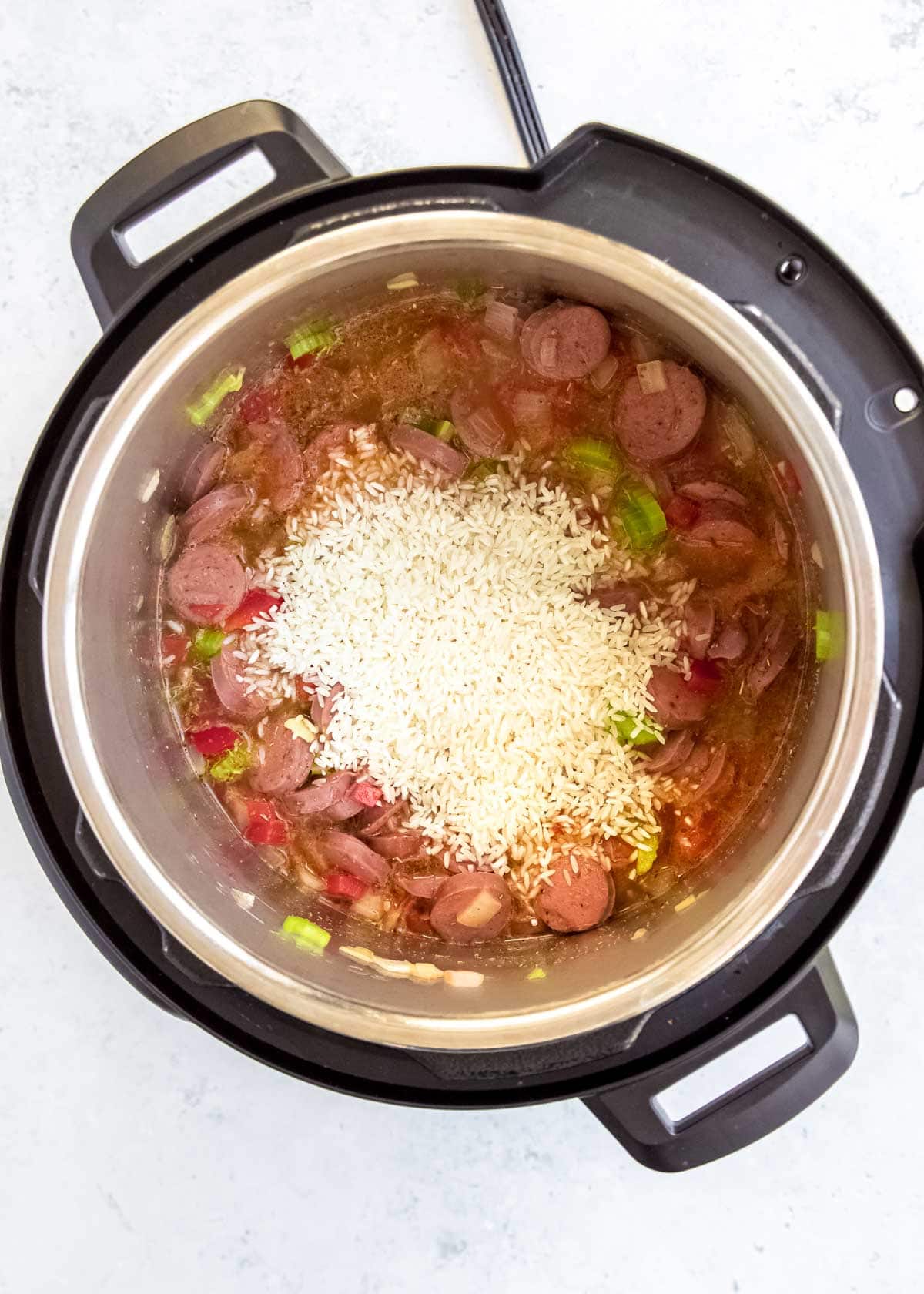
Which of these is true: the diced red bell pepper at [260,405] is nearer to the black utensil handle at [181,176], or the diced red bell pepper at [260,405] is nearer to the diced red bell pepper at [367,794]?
the black utensil handle at [181,176]

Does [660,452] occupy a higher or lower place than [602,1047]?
higher

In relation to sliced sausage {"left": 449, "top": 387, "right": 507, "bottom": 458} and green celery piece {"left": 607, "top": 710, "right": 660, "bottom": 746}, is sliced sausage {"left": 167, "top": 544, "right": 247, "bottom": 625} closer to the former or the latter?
sliced sausage {"left": 449, "top": 387, "right": 507, "bottom": 458}

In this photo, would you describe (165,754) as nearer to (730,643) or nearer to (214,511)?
(214,511)

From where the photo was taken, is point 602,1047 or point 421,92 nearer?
point 602,1047

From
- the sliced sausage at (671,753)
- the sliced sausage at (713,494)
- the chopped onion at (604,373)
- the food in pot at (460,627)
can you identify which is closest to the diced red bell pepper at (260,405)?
the food in pot at (460,627)

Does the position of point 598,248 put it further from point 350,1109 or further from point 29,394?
point 350,1109

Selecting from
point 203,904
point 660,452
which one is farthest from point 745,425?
point 203,904

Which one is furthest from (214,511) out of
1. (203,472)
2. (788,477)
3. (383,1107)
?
(383,1107)

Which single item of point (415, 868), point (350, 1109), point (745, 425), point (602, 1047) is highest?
point (745, 425)
